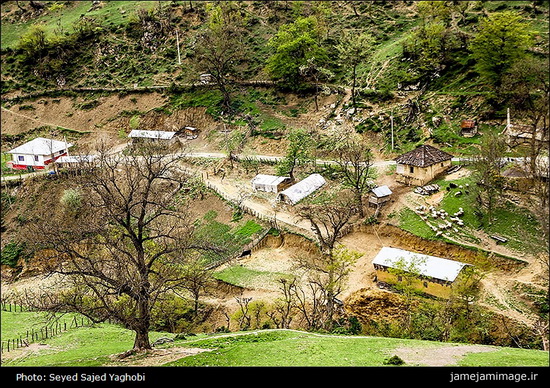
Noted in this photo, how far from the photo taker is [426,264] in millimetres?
43781

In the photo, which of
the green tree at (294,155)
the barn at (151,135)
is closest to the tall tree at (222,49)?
the barn at (151,135)

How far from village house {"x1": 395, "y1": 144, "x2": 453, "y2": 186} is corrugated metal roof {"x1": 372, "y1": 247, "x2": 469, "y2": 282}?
1222cm

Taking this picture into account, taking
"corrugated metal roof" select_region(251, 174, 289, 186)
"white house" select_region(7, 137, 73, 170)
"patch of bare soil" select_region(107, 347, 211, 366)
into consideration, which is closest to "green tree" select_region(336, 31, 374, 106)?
"corrugated metal roof" select_region(251, 174, 289, 186)

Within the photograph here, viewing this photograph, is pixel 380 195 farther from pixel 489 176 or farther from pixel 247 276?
pixel 247 276

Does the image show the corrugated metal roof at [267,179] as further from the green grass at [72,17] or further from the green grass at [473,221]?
the green grass at [72,17]

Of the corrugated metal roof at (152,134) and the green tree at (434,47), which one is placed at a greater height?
the green tree at (434,47)

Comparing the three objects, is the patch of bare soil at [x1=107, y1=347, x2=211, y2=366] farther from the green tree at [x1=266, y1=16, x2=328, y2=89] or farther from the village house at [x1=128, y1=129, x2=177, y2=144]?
the green tree at [x1=266, y1=16, x2=328, y2=89]

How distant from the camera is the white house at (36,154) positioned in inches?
3135

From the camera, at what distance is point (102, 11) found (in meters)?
114

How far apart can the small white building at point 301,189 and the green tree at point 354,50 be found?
1710cm

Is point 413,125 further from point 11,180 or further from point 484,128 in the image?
point 11,180

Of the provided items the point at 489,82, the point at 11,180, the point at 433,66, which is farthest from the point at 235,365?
the point at 11,180

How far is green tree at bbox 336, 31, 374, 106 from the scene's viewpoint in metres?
73.4

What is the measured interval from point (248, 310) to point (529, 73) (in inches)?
1532
